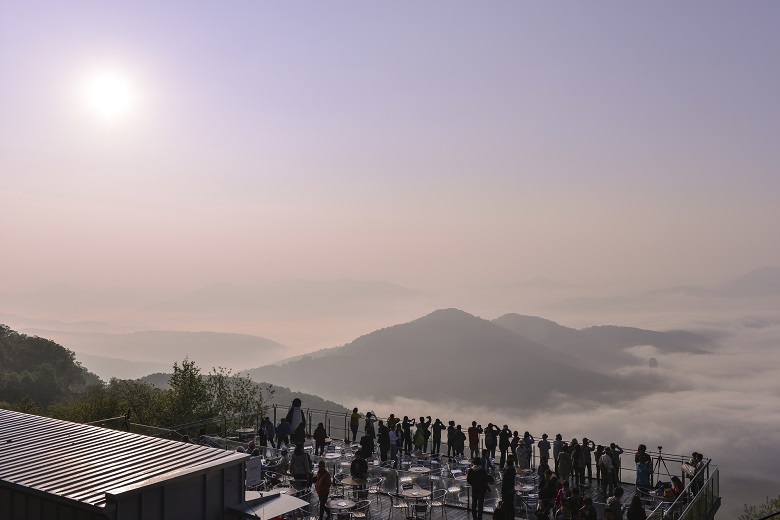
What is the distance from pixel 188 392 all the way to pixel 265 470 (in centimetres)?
2531

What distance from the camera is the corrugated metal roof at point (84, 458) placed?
13.3 meters

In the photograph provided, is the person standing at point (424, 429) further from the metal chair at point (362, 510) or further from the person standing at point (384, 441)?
the metal chair at point (362, 510)

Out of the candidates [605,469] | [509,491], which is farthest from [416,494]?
[605,469]

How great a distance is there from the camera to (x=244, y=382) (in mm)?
48844

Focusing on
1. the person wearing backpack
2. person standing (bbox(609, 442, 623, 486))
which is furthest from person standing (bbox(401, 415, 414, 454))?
person standing (bbox(609, 442, 623, 486))

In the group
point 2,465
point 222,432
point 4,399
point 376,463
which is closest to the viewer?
point 2,465

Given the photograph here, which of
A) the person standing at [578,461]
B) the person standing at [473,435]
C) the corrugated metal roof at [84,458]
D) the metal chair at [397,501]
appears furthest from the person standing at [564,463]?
the corrugated metal roof at [84,458]

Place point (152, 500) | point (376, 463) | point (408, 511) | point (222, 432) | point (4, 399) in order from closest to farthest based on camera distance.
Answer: point (152, 500) < point (408, 511) < point (376, 463) < point (222, 432) < point (4, 399)

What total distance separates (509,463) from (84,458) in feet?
34.6

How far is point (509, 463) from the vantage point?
59.2 feet

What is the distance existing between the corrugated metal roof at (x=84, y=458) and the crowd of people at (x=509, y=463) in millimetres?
4084

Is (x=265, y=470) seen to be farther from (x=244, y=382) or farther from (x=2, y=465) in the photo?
(x=244, y=382)

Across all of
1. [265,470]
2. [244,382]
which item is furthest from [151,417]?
[265,470]

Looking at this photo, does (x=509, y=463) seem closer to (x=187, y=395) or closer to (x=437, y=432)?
(x=437, y=432)
